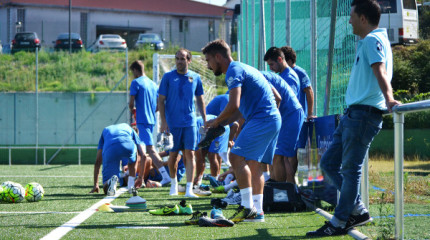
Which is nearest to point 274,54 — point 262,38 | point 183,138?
point 183,138

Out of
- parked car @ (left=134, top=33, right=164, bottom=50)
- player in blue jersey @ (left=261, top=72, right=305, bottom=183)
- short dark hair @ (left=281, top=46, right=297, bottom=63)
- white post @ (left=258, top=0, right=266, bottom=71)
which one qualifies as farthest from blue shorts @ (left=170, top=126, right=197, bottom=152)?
parked car @ (left=134, top=33, right=164, bottom=50)

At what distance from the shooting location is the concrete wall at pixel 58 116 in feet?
76.5

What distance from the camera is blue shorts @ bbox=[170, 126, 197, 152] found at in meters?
8.74

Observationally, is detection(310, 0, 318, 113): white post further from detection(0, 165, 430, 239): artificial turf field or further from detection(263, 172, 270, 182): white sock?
detection(0, 165, 430, 239): artificial turf field

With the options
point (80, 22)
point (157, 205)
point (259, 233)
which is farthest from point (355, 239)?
point (80, 22)

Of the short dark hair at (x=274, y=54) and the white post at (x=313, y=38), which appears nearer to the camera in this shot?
the short dark hair at (x=274, y=54)

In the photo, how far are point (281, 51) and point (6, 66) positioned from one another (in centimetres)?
2659

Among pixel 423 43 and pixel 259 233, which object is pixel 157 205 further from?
pixel 423 43

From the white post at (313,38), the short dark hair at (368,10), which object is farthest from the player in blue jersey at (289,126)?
the short dark hair at (368,10)

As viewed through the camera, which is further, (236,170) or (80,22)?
(80,22)

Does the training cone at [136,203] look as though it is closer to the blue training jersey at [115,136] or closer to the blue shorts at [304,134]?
the blue training jersey at [115,136]

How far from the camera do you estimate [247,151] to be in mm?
5699

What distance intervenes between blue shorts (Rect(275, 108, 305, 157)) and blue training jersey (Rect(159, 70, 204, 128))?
167cm

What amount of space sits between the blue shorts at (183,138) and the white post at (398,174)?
4.60 metres
